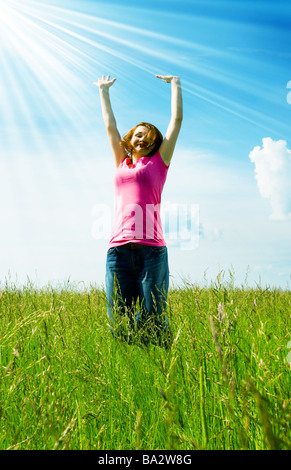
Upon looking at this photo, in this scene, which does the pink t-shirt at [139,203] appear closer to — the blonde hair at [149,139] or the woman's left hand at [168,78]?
the blonde hair at [149,139]

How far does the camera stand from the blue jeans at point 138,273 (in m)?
3.45

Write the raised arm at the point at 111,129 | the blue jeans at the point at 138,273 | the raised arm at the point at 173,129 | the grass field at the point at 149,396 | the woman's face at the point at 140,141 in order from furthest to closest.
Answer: the raised arm at the point at 111,129
the woman's face at the point at 140,141
the raised arm at the point at 173,129
the blue jeans at the point at 138,273
the grass field at the point at 149,396

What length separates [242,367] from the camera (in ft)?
7.68

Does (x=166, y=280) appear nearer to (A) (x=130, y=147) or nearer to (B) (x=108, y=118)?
(A) (x=130, y=147)

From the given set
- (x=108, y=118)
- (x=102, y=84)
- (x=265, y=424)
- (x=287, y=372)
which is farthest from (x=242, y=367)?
(x=102, y=84)

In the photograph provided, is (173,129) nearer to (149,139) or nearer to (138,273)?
(149,139)

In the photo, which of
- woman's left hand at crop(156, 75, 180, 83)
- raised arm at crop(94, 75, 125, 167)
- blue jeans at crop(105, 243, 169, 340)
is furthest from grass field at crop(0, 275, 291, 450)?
woman's left hand at crop(156, 75, 180, 83)

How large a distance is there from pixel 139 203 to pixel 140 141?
68 cm

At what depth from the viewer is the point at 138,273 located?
360 cm

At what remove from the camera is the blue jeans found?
345 centimetres

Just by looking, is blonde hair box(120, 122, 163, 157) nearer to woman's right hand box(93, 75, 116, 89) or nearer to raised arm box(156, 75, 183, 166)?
raised arm box(156, 75, 183, 166)

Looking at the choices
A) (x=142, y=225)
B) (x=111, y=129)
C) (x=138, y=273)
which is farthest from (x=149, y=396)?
(x=111, y=129)

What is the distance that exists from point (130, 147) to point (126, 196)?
2.01 ft

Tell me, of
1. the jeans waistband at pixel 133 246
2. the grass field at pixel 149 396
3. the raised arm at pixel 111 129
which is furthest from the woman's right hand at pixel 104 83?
the grass field at pixel 149 396
